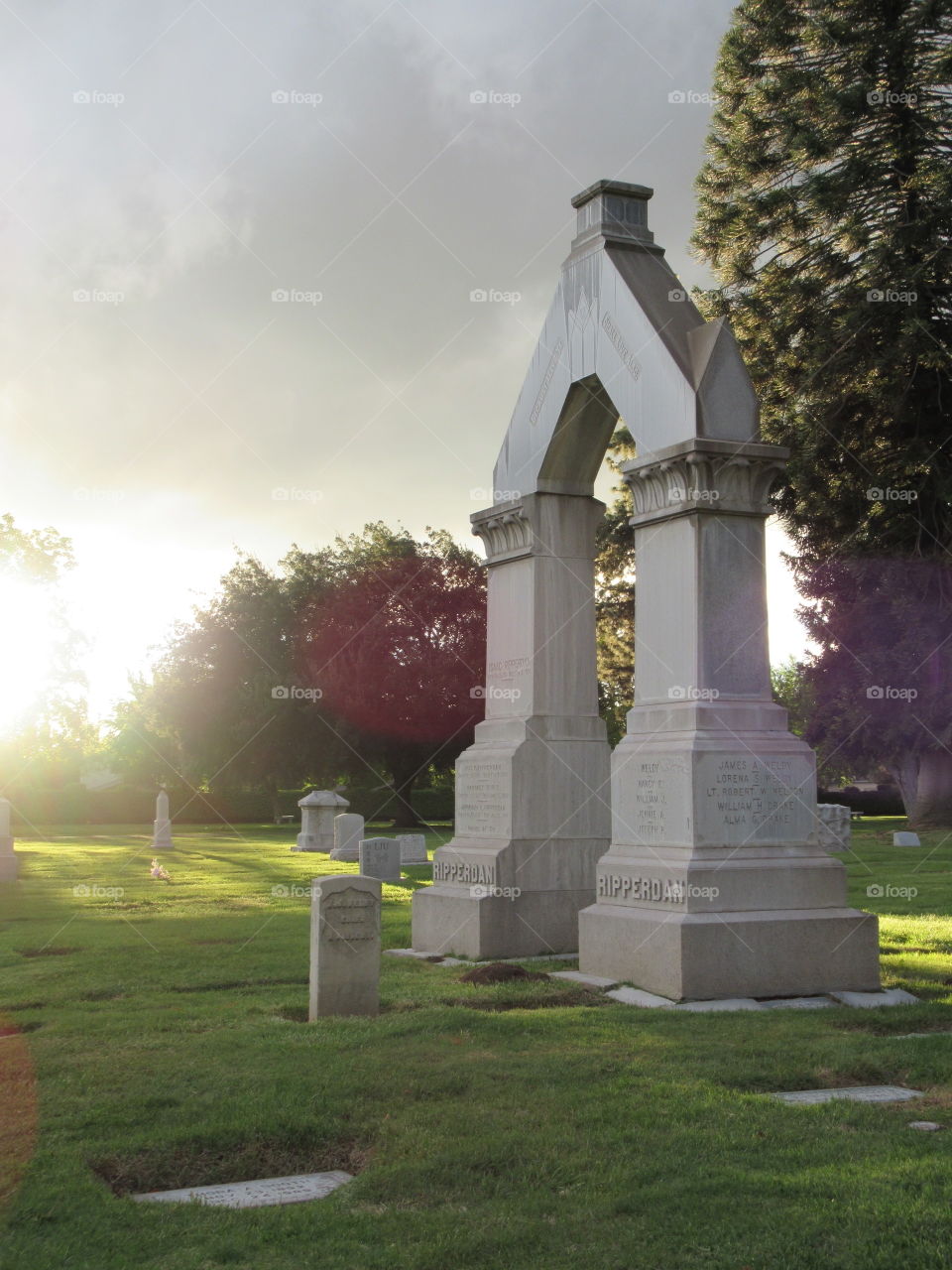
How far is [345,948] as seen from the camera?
7.84 meters

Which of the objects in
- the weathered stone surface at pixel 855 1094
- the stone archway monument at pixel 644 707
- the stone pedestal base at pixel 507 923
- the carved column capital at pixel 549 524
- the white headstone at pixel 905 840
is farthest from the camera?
the white headstone at pixel 905 840

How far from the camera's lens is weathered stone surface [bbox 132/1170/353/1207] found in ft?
14.3

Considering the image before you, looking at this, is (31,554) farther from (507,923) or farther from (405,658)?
(507,923)

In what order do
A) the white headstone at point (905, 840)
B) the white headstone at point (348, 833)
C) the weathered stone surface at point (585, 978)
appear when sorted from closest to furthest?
the weathered stone surface at point (585, 978)
the white headstone at point (348, 833)
the white headstone at point (905, 840)

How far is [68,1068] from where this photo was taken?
20.7 feet

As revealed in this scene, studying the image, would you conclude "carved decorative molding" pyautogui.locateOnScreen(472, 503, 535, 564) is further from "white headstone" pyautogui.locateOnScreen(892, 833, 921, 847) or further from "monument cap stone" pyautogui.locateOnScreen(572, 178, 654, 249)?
"white headstone" pyautogui.locateOnScreen(892, 833, 921, 847)

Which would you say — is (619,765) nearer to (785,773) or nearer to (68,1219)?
(785,773)

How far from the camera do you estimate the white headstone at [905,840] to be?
26.3 m

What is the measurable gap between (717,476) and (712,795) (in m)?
2.43

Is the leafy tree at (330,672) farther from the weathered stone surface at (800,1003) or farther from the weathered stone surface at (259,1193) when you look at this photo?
the weathered stone surface at (259,1193)

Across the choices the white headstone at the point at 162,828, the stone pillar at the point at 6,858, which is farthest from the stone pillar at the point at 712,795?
the white headstone at the point at 162,828

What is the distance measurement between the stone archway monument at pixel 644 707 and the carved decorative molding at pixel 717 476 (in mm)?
17

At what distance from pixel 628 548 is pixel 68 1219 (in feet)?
70.7

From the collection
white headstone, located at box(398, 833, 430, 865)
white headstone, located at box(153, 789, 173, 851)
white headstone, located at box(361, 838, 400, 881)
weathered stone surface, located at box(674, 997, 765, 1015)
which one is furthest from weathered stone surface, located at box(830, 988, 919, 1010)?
white headstone, located at box(153, 789, 173, 851)
